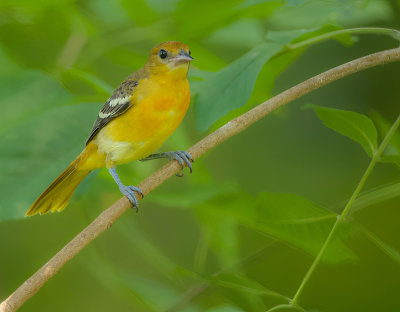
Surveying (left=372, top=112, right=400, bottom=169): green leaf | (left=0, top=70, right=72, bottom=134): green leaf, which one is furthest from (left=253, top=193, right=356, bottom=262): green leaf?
(left=0, top=70, right=72, bottom=134): green leaf

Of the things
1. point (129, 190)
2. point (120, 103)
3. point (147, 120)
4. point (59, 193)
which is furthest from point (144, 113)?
point (59, 193)

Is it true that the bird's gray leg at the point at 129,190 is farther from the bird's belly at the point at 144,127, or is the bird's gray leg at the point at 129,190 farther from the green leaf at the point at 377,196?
the green leaf at the point at 377,196

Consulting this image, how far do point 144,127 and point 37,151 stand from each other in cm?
59

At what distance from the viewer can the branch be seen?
4.37 ft

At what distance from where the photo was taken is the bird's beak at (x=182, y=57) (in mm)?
2117

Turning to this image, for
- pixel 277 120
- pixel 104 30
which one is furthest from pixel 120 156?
pixel 277 120

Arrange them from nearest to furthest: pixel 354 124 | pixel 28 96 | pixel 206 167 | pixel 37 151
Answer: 1. pixel 354 124
2. pixel 37 151
3. pixel 28 96
4. pixel 206 167

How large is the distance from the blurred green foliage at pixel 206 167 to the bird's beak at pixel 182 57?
6 cm

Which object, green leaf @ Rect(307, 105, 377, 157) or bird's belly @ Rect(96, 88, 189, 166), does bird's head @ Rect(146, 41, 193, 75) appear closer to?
bird's belly @ Rect(96, 88, 189, 166)

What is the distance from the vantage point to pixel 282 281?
2756mm

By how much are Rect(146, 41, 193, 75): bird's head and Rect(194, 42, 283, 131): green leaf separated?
463mm

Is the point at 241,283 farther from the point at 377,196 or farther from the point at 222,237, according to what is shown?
the point at 222,237

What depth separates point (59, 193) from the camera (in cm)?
250

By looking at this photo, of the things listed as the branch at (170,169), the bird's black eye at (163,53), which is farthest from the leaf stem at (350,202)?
the bird's black eye at (163,53)
